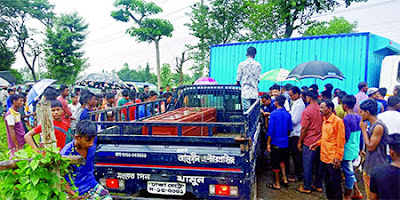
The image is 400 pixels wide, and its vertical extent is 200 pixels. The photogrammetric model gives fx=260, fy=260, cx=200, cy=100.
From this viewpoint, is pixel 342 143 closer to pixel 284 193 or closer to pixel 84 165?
pixel 284 193

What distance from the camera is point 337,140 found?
140 inches

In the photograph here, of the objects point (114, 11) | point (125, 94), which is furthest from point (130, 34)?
point (125, 94)

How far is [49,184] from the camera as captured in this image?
5.98 ft

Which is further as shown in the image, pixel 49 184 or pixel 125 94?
pixel 125 94

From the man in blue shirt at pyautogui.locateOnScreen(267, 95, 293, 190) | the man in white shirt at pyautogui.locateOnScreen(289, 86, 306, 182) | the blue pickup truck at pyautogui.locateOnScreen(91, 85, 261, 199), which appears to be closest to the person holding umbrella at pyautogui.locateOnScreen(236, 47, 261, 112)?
the man in white shirt at pyautogui.locateOnScreen(289, 86, 306, 182)

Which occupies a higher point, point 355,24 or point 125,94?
point 355,24

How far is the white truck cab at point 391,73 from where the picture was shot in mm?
8016

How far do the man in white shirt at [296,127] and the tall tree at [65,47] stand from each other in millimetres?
24318

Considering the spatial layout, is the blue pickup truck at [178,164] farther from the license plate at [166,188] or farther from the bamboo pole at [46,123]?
the bamboo pole at [46,123]

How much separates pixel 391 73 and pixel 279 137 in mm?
6138

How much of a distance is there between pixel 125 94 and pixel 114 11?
15958 millimetres

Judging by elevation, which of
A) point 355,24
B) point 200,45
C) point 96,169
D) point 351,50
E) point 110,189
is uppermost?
point 355,24

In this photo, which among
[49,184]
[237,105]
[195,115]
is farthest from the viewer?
[237,105]

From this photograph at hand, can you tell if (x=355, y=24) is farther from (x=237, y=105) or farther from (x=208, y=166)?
(x=208, y=166)
